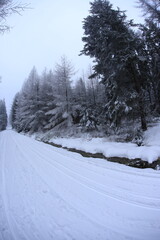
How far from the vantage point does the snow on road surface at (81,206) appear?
7.48ft

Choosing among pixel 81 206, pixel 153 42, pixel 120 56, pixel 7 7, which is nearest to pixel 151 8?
pixel 153 42

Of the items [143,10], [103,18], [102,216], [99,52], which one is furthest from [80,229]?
[143,10]

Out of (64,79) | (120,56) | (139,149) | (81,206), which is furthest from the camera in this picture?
(64,79)

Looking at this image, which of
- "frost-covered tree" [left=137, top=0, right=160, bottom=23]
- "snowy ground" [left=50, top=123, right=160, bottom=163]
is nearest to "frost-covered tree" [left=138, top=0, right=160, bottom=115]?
"frost-covered tree" [left=137, top=0, right=160, bottom=23]

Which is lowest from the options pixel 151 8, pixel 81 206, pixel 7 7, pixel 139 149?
pixel 81 206

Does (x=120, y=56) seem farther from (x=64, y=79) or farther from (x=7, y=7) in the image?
(x=64, y=79)

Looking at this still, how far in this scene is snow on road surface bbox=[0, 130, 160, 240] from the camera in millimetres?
2281

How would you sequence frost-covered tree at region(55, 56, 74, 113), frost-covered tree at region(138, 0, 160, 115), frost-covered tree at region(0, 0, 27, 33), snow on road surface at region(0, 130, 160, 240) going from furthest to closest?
frost-covered tree at region(55, 56, 74, 113)
frost-covered tree at region(138, 0, 160, 115)
frost-covered tree at region(0, 0, 27, 33)
snow on road surface at region(0, 130, 160, 240)

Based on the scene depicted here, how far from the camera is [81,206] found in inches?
118

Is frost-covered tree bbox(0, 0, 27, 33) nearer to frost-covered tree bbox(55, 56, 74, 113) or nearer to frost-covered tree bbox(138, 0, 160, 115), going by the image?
frost-covered tree bbox(138, 0, 160, 115)

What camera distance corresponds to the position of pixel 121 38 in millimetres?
9445

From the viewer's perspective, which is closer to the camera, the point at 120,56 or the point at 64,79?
the point at 120,56

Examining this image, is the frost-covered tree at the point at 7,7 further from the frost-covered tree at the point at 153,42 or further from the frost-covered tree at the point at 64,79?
the frost-covered tree at the point at 64,79

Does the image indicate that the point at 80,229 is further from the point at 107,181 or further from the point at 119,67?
the point at 119,67
